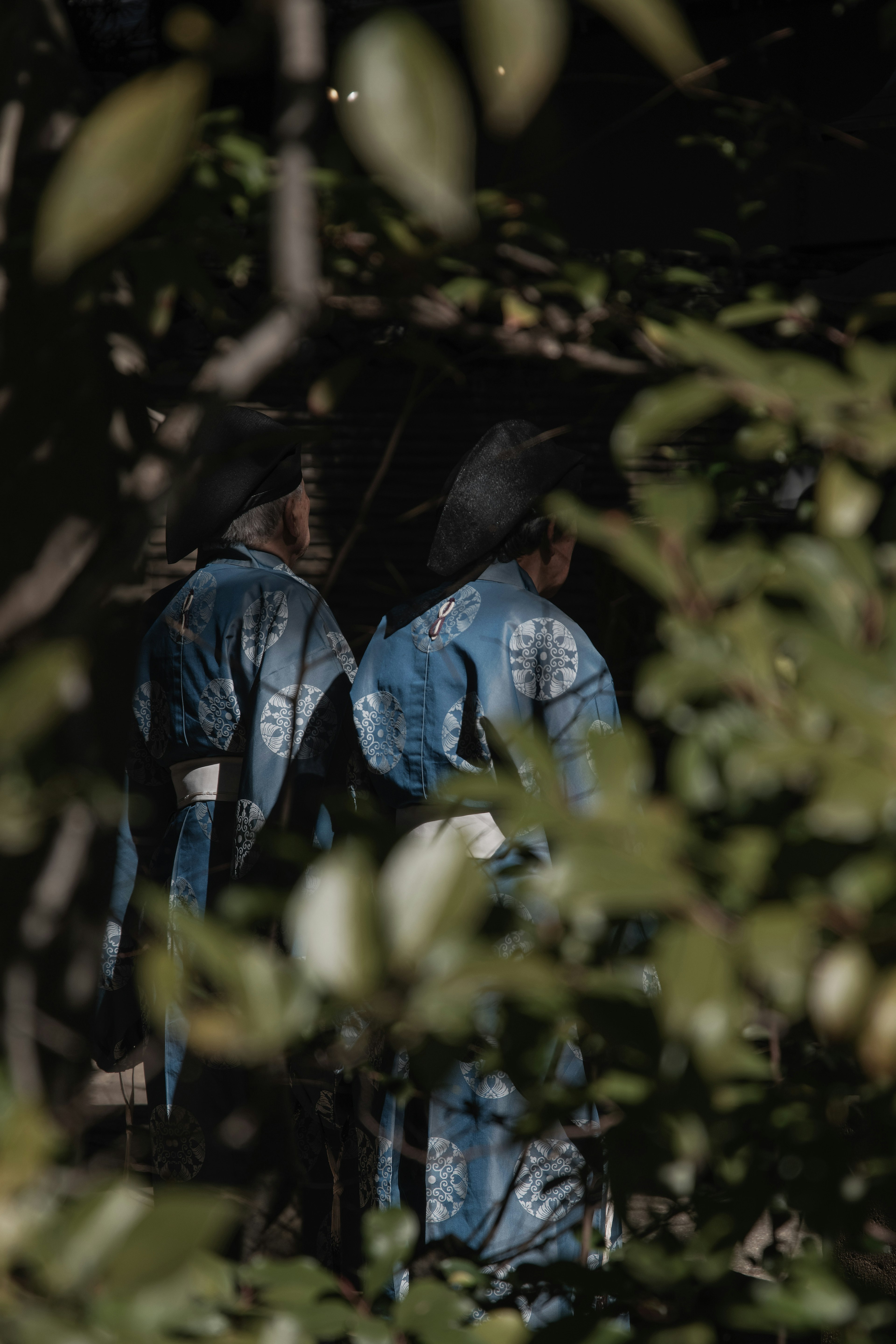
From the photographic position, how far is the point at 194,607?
219cm

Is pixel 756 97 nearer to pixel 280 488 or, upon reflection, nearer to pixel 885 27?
pixel 280 488

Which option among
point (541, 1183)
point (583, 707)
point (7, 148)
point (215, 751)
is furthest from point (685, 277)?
point (541, 1183)

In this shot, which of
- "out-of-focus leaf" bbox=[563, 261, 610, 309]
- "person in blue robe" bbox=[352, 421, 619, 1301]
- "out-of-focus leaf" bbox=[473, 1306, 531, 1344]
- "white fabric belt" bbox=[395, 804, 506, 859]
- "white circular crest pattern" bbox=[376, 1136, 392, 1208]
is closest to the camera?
"out-of-focus leaf" bbox=[473, 1306, 531, 1344]

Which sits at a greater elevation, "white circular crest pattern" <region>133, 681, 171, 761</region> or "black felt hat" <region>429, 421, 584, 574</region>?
"black felt hat" <region>429, 421, 584, 574</region>

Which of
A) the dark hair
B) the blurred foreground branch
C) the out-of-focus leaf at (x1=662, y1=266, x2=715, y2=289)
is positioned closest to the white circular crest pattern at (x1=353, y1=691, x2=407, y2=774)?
the dark hair

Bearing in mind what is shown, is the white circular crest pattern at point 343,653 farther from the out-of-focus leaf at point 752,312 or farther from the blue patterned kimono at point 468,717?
the out-of-focus leaf at point 752,312

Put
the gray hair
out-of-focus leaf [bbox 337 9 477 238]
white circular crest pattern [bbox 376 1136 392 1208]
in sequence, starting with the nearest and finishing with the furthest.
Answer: out-of-focus leaf [bbox 337 9 477 238] < white circular crest pattern [bbox 376 1136 392 1208] < the gray hair

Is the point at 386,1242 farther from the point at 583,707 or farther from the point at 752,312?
the point at 583,707

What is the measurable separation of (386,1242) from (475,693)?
138cm

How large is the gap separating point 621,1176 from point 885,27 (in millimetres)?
777

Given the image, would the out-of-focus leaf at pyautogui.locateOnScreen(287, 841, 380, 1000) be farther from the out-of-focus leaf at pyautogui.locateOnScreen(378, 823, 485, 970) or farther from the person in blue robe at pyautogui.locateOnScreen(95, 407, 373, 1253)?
the person in blue robe at pyautogui.locateOnScreen(95, 407, 373, 1253)

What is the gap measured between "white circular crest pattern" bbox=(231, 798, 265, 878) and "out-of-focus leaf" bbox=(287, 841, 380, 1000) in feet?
5.59

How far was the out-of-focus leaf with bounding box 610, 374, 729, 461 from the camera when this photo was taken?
1.37 feet

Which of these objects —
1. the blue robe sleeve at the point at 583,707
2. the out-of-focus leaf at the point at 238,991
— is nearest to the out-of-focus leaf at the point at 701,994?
the out-of-focus leaf at the point at 238,991
